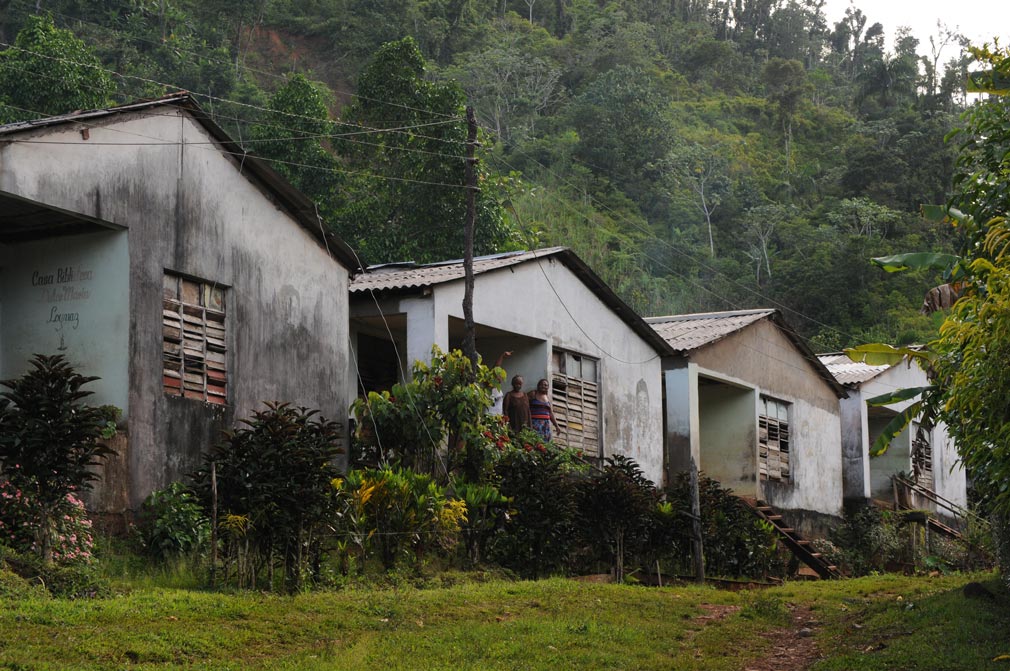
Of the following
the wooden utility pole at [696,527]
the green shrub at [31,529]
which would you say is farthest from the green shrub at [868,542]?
the green shrub at [31,529]

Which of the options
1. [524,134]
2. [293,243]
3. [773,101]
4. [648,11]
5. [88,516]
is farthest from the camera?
[648,11]

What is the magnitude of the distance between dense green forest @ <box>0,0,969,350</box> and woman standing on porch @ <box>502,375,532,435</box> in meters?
11.8

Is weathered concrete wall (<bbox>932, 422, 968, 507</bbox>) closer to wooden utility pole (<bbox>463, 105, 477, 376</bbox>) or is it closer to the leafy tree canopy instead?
wooden utility pole (<bbox>463, 105, 477, 376</bbox>)

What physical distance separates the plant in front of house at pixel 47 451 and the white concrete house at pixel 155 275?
56.5 inches

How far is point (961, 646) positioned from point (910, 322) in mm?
30243

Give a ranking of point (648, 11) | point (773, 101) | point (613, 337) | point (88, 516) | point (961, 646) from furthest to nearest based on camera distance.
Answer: point (648, 11) → point (773, 101) → point (613, 337) → point (88, 516) → point (961, 646)

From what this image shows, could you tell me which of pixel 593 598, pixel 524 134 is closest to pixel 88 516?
pixel 593 598

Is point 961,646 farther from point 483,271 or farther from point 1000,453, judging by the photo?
point 483,271

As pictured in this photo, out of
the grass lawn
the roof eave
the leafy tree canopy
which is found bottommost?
the grass lawn

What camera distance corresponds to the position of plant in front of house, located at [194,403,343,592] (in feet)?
39.4

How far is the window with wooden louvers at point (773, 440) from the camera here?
81.7 feet

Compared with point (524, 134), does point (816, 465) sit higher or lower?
lower

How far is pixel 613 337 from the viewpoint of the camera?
2138cm

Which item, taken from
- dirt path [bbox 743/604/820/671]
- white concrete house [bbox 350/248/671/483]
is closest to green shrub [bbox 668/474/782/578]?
white concrete house [bbox 350/248/671/483]
